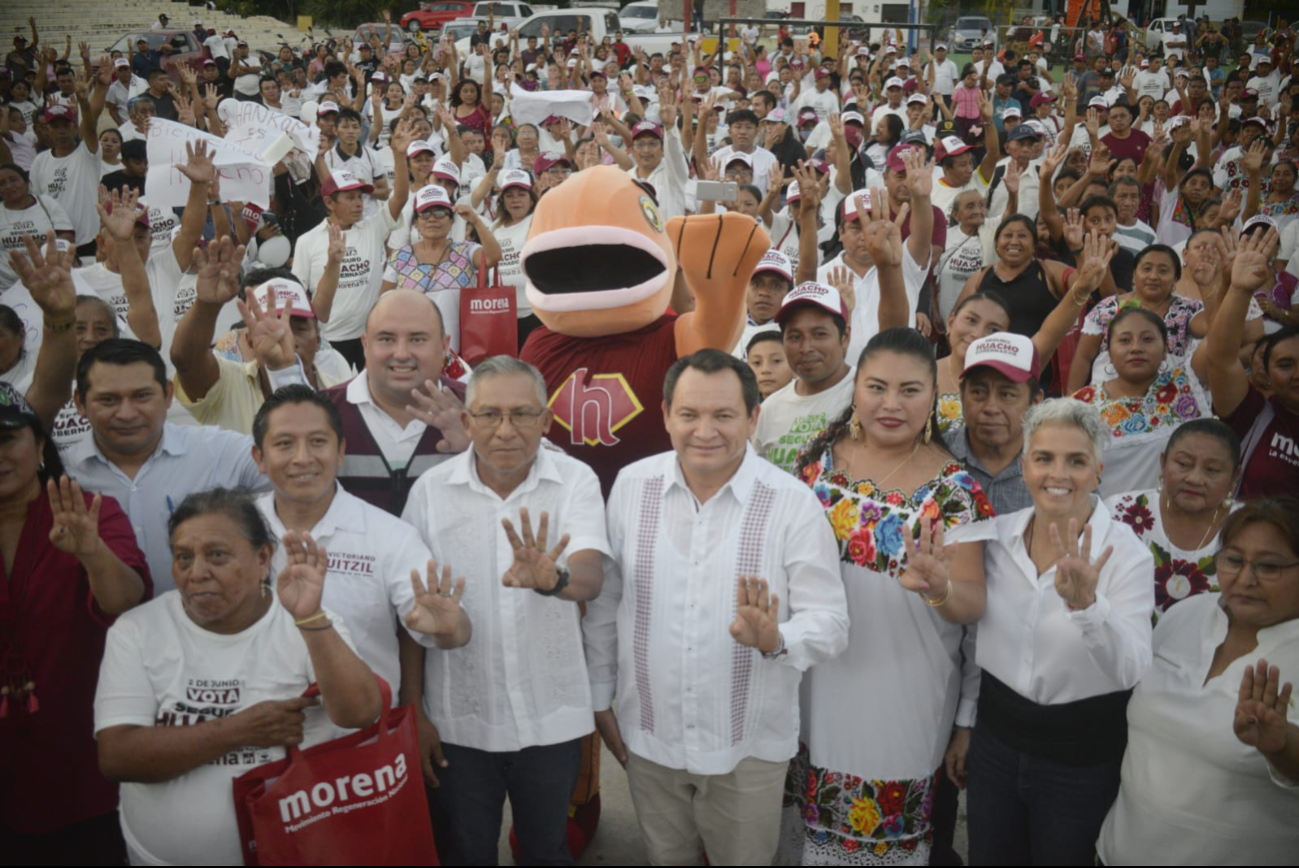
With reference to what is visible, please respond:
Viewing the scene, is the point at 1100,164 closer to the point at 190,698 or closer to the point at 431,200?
the point at 431,200

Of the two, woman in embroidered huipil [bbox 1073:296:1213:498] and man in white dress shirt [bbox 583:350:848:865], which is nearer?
man in white dress shirt [bbox 583:350:848:865]

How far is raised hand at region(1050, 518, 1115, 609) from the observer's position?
2291 millimetres

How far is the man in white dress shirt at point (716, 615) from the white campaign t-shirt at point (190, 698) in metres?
0.80

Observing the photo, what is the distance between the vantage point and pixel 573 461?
9.20 feet

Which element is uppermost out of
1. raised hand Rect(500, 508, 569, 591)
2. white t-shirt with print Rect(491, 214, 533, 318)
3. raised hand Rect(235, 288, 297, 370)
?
white t-shirt with print Rect(491, 214, 533, 318)

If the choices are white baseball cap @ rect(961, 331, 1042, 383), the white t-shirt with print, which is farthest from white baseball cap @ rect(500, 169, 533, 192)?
white baseball cap @ rect(961, 331, 1042, 383)

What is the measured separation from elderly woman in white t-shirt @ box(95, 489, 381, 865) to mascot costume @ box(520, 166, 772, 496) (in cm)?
122

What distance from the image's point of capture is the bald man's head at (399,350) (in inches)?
125

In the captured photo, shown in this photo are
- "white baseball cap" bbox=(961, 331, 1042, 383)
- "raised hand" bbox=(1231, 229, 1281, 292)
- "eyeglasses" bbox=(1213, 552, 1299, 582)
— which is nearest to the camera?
"eyeglasses" bbox=(1213, 552, 1299, 582)

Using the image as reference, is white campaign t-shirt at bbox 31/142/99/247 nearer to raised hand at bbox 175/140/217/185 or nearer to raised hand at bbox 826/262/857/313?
raised hand at bbox 175/140/217/185

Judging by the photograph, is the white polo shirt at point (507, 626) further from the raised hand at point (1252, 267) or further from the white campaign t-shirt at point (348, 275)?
the white campaign t-shirt at point (348, 275)

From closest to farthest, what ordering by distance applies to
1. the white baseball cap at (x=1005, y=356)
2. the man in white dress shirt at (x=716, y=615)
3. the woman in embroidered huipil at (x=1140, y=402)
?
the man in white dress shirt at (x=716, y=615) → the white baseball cap at (x=1005, y=356) → the woman in embroidered huipil at (x=1140, y=402)

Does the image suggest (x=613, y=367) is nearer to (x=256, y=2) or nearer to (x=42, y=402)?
(x=42, y=402)

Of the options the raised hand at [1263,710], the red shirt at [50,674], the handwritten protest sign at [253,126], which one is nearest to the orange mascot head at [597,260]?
the red shirt at [50,674]
